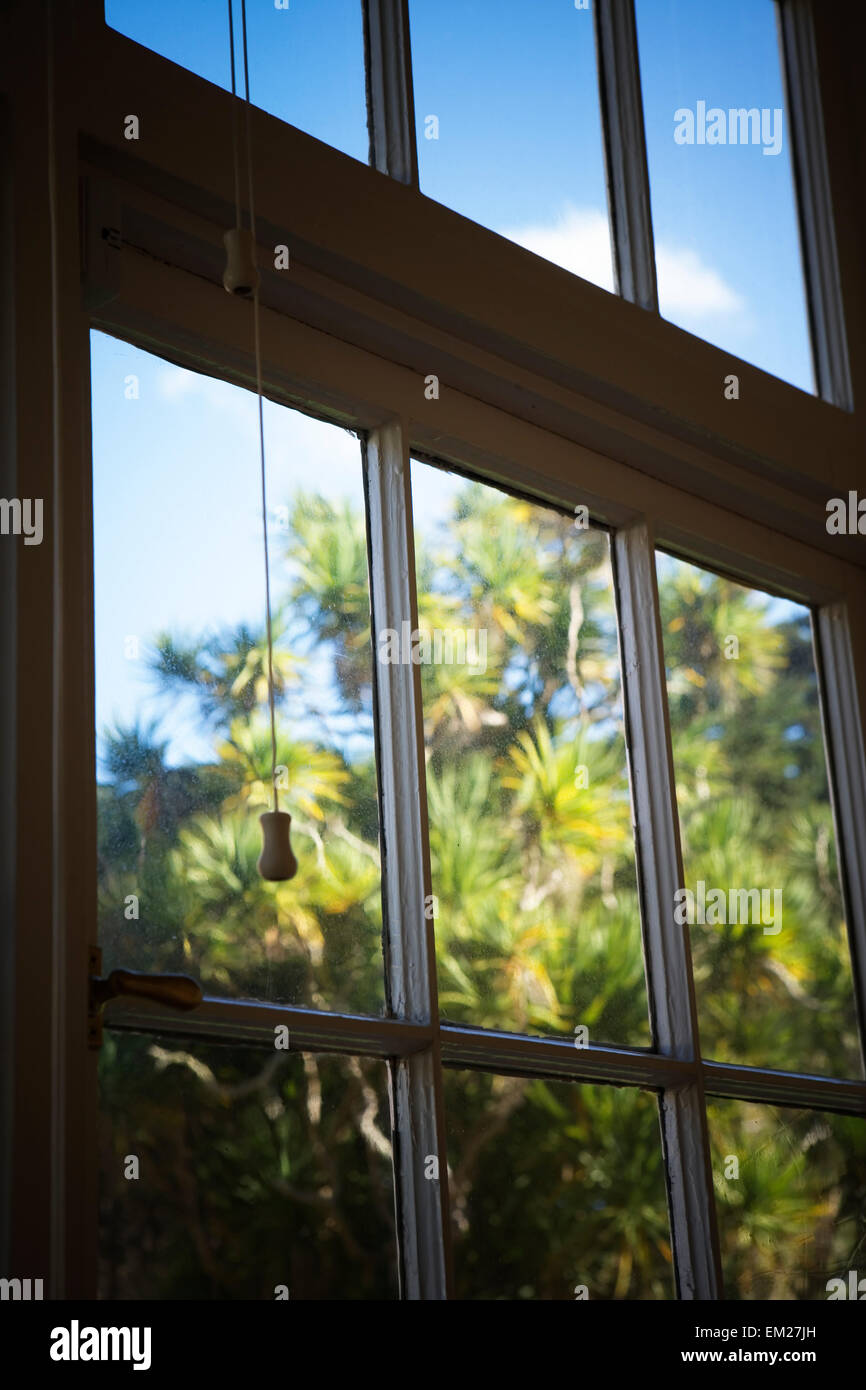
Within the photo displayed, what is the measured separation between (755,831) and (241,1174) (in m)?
0.86

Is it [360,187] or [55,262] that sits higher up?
[360,187]

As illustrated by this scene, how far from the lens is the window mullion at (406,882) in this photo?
4.69 feet

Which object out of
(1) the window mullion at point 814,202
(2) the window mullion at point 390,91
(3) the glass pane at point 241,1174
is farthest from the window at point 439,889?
(1) the window mullion at point 814,202

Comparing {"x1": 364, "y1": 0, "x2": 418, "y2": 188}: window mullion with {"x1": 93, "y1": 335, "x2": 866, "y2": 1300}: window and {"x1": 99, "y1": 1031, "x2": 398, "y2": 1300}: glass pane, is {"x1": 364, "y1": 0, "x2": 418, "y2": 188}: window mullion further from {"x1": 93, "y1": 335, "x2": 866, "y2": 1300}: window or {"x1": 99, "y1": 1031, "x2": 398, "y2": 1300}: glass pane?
{"x1": 99, "y1": 1031, "x2": 398, "y2": 1300}: glass pane

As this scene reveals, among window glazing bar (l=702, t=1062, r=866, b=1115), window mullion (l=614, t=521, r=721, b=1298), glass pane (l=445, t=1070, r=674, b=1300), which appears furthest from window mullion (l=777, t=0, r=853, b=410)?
glass pane (l=445, t=1070, r=674, b=1300)

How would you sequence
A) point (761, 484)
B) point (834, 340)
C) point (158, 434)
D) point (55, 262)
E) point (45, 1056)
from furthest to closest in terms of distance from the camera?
point (834, 340) < point (761, 484) < point (158, 434) < point (55, 262) < point (45, 1056)

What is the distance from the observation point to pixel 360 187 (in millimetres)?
1608

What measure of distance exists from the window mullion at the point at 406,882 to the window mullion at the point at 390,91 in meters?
0.30

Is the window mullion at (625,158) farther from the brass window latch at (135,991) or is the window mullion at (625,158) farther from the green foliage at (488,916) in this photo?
the brass window latch at (135,991)

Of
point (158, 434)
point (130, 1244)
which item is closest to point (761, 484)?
point (158, 434)

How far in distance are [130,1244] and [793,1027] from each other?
952mm

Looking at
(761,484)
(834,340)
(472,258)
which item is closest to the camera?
(472,258)
